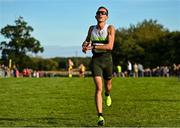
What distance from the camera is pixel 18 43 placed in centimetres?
12225

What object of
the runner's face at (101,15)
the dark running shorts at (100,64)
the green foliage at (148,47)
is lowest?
the dark running shorts at (100,64)

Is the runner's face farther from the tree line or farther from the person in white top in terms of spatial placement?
the tree line

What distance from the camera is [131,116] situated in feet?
39.2

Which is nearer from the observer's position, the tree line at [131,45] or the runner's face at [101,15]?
the runner's face at [101,15]

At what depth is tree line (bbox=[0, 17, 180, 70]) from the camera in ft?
344

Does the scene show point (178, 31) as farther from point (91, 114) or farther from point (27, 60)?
point (91, 114)

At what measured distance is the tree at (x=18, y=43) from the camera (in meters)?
123

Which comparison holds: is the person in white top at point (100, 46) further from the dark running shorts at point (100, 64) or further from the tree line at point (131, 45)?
the tree line at point (131, 45)

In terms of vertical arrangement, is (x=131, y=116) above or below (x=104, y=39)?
below

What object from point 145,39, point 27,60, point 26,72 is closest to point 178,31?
point 145,39

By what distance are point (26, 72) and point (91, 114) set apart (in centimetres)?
6522

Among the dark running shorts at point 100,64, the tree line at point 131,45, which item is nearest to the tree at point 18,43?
the tree line at point 131,45

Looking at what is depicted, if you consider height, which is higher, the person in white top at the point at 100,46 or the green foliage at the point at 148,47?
the green foliage at the point at 148,47

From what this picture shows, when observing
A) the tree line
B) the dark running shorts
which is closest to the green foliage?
the tree line
